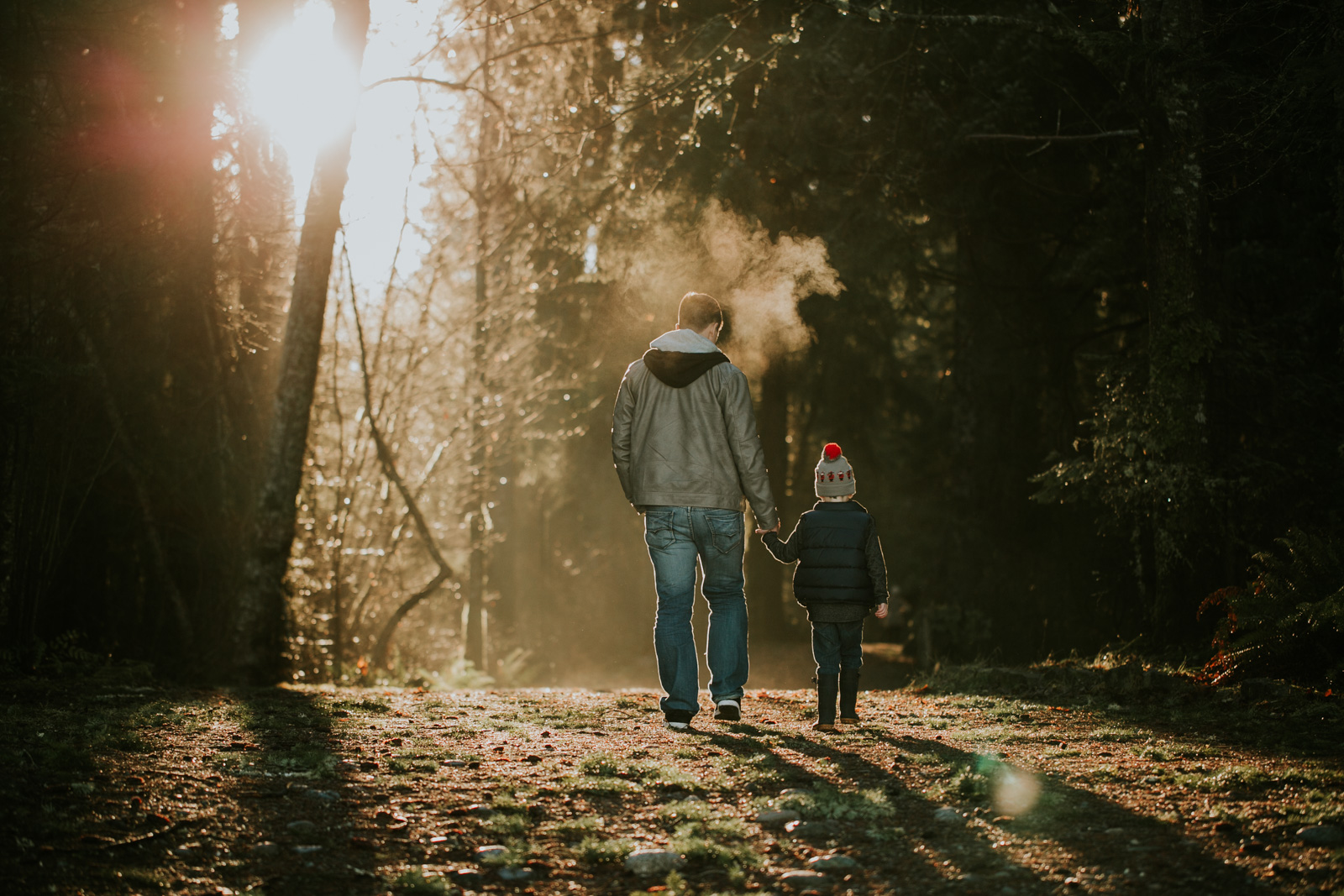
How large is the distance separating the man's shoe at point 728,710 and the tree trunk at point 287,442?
14.7 ft

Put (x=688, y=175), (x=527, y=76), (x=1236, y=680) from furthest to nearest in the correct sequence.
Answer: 1. (x=688, y=175)
2. (x=527, y=76)
3. (x=1236, y=680)

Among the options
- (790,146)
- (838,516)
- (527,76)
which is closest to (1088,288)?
(790,146)

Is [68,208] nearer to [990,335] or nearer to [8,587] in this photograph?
[8,587]

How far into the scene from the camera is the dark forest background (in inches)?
330

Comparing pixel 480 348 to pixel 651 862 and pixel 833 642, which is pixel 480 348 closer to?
pixel 833 642

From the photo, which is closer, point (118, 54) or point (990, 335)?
point (118, 54)

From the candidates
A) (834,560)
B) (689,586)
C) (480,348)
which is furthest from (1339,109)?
(480,348)

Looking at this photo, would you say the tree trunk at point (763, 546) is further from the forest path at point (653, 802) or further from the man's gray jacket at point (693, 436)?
the forest path at point (653, 802)

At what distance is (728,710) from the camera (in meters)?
6.26

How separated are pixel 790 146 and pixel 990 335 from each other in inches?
184

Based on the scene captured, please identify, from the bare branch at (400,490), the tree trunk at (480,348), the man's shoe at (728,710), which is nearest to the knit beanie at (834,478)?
the man's shoe at (728,710)

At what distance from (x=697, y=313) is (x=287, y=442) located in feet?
14.3

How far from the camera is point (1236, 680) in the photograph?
23.5ft

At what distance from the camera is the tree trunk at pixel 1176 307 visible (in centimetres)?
858
